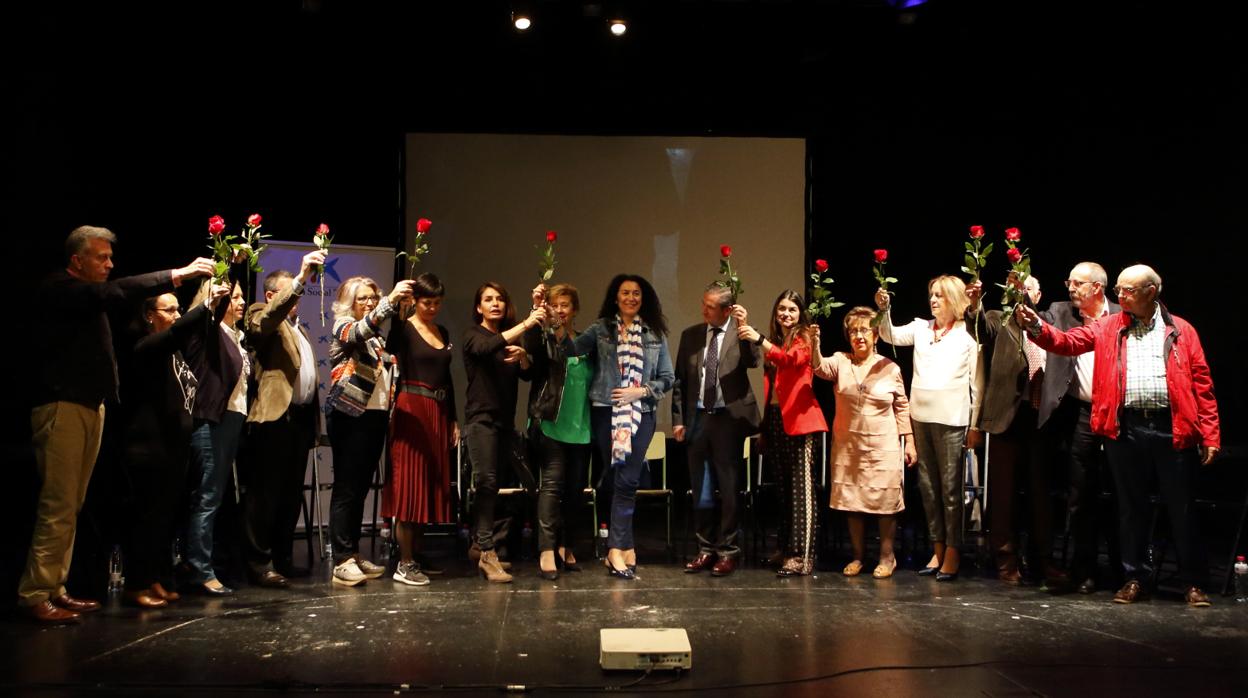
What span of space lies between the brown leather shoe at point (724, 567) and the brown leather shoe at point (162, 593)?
2550 mm

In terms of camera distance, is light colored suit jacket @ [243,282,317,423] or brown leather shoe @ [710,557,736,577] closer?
light colored suit jacket @ [243,282,317,423]

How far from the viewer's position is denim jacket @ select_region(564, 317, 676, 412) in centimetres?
482

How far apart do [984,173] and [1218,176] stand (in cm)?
146

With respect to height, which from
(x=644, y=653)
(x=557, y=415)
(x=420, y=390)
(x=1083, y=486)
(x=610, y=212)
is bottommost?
(x=644, y=653)

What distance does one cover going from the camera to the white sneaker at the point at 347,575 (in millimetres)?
4469

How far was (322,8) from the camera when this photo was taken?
6277 millimetres

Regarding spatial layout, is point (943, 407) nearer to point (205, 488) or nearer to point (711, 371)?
point (711, 371)

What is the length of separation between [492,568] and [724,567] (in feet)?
3.91

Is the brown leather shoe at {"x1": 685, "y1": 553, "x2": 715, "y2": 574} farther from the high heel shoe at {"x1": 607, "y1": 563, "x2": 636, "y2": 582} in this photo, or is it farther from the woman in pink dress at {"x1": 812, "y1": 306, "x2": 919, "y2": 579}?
the woman in pink dress at {"x1": 812, "y1": 306, "x2": 919, "y2": 579}

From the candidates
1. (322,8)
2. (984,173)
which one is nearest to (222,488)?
(322,8)

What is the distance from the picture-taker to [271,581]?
14.7 ft

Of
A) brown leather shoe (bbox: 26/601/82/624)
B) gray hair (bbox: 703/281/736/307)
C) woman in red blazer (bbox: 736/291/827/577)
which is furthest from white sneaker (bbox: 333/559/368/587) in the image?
gray hair (bbox: 703/281/736/307)

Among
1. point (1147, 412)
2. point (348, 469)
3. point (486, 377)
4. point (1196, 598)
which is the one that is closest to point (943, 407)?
point (1147, 412)

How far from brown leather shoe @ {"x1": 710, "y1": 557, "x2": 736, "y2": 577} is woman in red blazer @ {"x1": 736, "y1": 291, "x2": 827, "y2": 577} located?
25 cm
